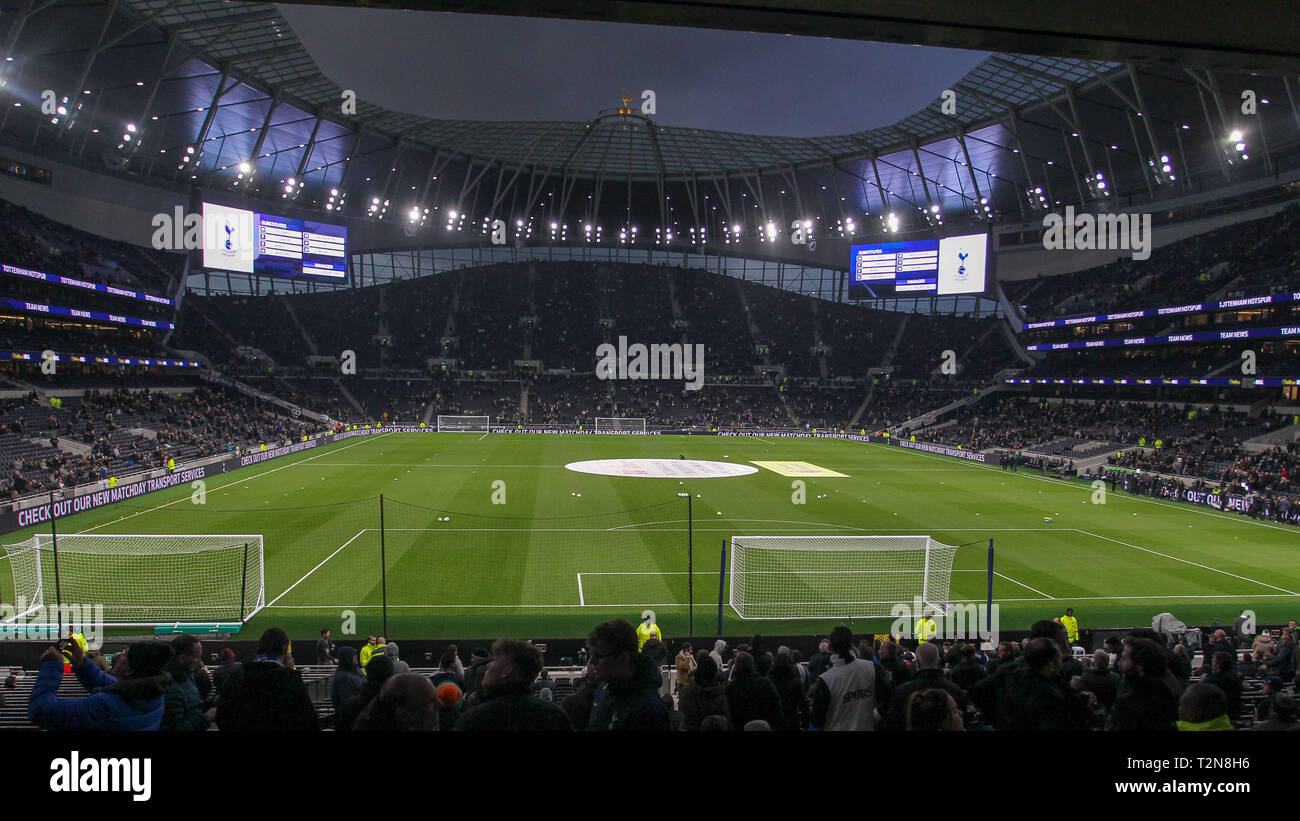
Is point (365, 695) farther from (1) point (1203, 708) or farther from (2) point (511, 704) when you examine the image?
(1) point (1203, 708)

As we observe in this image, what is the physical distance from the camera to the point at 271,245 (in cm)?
5925

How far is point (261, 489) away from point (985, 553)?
100 feet

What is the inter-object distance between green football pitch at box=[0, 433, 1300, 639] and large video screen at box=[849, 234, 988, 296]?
2445cm

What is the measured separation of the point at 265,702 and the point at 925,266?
218ft

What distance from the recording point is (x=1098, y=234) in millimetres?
61594

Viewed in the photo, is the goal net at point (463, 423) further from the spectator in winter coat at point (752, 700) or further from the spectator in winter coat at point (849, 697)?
the spectator in winter coat at point (752, 700)

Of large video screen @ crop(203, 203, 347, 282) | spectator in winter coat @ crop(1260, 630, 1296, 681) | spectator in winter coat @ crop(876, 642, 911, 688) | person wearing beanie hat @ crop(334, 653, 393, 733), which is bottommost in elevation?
spectator in winter coat @ crop(1260, 630, 1296, 681)

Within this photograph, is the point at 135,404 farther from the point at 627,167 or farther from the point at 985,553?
the point at 627,167

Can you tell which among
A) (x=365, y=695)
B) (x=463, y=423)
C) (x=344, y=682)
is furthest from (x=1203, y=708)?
(x=463, y=423)

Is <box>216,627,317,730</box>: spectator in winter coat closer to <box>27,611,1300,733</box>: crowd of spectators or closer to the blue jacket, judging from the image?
<box>27,611,1300,733</box>: crowd of spectators

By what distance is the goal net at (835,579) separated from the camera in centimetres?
1711

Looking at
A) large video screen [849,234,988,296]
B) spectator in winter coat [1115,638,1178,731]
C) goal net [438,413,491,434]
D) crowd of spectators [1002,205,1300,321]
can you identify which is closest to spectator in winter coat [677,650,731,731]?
spectator in winter coat [1115,638,1178,731]

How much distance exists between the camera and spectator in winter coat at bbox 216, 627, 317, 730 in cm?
439
